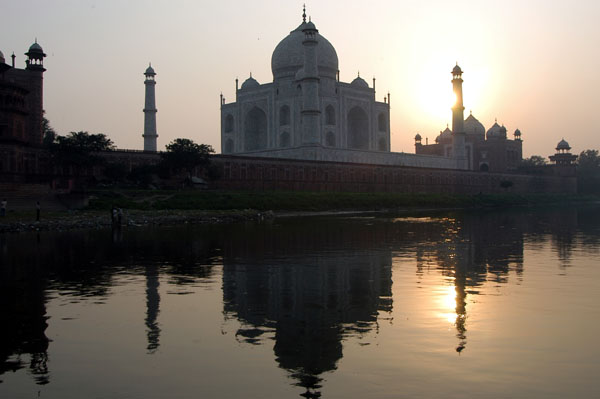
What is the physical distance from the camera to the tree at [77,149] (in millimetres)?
44000

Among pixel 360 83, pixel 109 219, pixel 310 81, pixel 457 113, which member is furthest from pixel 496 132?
pixel 109 219

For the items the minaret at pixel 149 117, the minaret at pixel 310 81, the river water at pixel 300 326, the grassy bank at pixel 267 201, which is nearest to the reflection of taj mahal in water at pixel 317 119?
the minaret at pixel 310 81

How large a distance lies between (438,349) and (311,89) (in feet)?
188

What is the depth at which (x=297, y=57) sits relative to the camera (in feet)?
244

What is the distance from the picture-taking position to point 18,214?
102 feet

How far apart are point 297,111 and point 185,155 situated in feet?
84.3

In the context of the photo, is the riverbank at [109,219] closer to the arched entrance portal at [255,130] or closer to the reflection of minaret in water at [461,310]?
the reflection of minaret in water at [461,310]

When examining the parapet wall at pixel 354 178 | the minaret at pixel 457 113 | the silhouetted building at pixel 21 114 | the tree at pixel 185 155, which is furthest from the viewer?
the minaret at pixel 457 113

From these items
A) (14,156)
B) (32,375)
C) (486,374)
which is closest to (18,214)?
(14,156)

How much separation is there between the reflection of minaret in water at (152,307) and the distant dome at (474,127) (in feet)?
287

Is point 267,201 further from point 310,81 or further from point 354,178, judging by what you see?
point 354,178

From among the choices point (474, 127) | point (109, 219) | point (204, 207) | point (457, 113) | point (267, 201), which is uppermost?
point (474, 127)

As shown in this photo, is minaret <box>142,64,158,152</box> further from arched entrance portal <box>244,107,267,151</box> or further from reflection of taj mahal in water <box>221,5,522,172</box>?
arched entrance portal <box>244,107,267,151</box>

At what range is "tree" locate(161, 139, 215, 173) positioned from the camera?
163 feet
